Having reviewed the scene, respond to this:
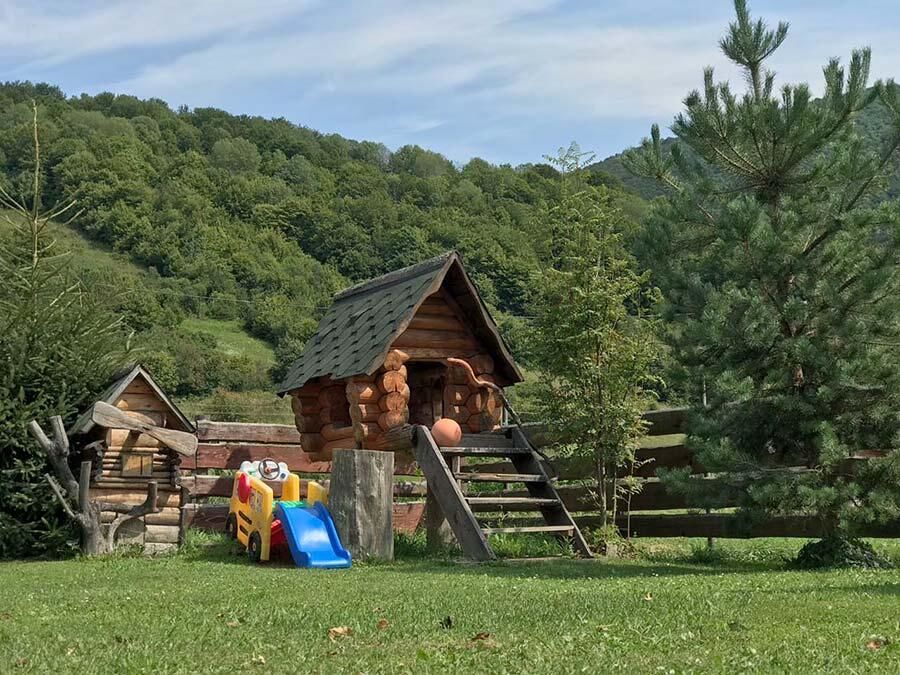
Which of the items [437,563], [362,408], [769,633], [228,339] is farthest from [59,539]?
[228,339]

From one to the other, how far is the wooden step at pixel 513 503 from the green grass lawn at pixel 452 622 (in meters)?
2.07

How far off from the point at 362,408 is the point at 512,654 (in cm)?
945

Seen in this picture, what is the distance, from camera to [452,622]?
6418mm

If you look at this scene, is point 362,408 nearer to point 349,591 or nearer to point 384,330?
point 384,330

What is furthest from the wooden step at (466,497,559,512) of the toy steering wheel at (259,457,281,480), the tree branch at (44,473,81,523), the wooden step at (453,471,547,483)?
the tree branch at (44,473,81,523)

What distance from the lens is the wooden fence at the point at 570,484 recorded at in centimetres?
1379

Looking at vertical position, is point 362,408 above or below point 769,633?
above

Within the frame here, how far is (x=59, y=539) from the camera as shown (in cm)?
1367

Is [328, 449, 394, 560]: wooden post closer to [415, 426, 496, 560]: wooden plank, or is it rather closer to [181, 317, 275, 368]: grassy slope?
[415, 426, 496, 560]: wooden plank

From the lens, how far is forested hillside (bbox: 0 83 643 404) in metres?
63.2

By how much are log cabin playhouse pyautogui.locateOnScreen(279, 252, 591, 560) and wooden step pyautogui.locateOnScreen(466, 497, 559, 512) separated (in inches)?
0.8

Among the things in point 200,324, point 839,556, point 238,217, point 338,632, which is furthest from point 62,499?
point 238,217

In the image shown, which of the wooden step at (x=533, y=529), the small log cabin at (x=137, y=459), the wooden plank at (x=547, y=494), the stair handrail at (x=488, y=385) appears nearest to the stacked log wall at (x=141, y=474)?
the small log cabin at (x=137, y=459)

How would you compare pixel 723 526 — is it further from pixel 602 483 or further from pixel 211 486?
pixel 211 486
